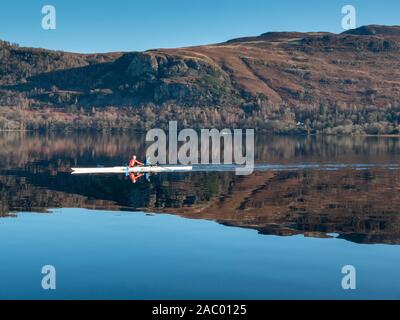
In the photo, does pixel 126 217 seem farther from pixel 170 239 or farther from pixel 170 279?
pixel 170 279

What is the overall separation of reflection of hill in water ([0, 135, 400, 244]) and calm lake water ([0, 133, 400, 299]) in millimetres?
107

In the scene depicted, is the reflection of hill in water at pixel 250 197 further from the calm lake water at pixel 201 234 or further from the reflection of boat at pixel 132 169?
the reflection of boat at pixel 132 169

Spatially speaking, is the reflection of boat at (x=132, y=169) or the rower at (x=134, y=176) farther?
the reflection of boat at (x=132, y=169)

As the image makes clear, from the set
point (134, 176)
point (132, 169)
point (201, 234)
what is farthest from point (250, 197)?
point (134, 176)

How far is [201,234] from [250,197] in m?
19.8

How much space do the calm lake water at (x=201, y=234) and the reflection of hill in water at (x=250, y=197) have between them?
0.11m

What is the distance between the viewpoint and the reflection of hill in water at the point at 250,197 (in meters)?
52.7

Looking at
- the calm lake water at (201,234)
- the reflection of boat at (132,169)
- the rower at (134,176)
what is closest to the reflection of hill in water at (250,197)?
the calm lake water at (201,234)

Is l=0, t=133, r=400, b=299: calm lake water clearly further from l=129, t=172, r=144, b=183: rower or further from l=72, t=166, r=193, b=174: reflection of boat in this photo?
l=129, t=172, r=144, b=183: rower

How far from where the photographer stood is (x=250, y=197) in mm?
67688

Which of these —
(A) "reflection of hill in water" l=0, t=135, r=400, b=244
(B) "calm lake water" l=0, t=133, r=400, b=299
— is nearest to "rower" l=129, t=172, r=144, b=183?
(B) "calm lake water" l=0, t=133, r=400, b=299

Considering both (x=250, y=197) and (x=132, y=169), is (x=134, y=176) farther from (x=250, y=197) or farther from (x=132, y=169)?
(x=250, y=197)

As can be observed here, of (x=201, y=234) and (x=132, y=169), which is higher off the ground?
(x=132, y=169)

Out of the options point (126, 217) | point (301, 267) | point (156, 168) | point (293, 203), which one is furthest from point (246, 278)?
point (156, 168)
